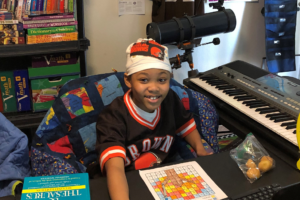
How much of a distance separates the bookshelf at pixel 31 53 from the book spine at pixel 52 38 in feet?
0.08

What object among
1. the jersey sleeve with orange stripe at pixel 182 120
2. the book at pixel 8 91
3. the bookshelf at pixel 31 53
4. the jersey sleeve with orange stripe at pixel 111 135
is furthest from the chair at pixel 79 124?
the book at pixel 8 91

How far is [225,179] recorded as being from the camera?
89cm

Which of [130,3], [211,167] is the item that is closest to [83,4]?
[130,3]

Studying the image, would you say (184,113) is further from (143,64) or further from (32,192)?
(32,192)

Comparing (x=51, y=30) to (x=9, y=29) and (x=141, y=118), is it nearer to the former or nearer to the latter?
(x=9, y=29)

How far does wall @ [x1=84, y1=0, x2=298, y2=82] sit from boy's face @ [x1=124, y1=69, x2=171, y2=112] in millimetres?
1235

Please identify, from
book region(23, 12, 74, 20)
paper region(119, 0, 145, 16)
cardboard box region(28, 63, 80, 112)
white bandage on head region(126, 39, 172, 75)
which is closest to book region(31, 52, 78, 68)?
cardboard box region(28, 63, 80, 112)

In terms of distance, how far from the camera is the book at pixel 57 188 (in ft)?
2.54

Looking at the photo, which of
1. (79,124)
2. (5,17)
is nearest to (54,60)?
(5,17)

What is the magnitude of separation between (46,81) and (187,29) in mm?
1031

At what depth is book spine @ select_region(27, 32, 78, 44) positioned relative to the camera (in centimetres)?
182

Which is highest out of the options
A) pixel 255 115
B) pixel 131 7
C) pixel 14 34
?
pixel 131 7

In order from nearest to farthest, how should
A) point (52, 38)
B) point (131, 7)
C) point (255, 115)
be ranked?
point (255, 115) → point (52, 38) → point (131, 7)

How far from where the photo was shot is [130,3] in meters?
2.20
